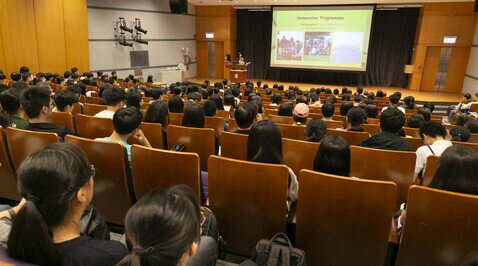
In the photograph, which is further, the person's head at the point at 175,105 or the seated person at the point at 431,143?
the person's head at the point at 175,105

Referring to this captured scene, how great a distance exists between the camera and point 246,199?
Answer: 193 centimetres

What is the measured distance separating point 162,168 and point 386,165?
1.74m

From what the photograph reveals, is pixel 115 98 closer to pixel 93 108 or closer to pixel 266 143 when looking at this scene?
pixel 93 108

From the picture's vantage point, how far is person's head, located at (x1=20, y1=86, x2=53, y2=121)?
9.21 ft

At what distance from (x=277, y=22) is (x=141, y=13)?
229 inches

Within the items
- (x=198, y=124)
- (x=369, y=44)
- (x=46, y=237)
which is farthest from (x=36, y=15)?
(x=369, y=44)

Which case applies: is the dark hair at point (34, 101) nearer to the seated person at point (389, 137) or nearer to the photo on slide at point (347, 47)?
the seated person at point (389, 137)

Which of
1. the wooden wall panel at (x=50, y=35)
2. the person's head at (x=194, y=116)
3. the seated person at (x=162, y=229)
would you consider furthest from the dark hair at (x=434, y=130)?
the wooden wall panel at (x=50, y=35)

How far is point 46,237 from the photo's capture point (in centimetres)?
104

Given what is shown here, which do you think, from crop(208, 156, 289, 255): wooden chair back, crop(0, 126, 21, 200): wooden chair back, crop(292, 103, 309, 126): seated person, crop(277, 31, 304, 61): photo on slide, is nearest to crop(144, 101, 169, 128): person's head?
crop(0, 126, 21, 200): wooden chair back

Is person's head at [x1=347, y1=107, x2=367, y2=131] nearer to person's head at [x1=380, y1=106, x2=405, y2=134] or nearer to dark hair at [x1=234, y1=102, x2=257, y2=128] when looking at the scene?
person's head at [x1=380, y1=106, x2=405, y2=134]

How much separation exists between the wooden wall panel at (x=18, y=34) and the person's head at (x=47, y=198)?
9446mm

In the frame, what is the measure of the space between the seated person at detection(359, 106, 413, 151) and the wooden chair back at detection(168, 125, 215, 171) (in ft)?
4.87

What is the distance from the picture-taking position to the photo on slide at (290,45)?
554 inches
